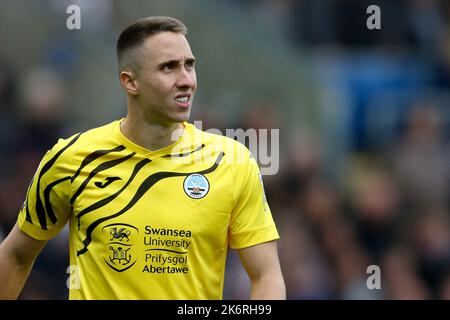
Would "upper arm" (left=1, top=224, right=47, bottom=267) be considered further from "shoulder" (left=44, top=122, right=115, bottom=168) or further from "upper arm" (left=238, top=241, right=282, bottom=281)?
"upper arm" (left=238, top=241, right=282, bottom=281)

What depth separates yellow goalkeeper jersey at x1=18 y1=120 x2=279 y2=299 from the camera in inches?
235

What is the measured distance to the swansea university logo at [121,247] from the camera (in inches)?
235

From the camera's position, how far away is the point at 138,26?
246 inches

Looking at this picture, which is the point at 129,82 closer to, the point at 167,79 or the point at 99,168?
Answer: the point at 167,79

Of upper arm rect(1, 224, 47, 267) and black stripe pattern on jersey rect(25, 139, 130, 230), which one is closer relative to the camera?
black stripe pattern on jersey rect(25, 139, 130, 230)

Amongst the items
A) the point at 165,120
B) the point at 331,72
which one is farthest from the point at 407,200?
the point at 165,120

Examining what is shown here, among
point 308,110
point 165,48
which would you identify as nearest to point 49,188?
point 165,48

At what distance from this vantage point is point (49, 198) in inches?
243

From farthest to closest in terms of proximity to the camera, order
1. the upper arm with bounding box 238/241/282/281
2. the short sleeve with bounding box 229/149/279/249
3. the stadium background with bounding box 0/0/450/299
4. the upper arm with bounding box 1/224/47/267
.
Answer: the stadium background with bounding box 0/0/450/299 < the upper arm with bounding box 1/224/47/267 < the short sleeve with bounding box 229/149/279/249 < the upper arm with bounding box 238/241/282/281

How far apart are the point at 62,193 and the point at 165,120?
69 centimetres

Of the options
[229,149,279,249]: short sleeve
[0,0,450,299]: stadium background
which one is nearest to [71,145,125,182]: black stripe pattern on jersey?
[229,149,279,249]: short sleeve

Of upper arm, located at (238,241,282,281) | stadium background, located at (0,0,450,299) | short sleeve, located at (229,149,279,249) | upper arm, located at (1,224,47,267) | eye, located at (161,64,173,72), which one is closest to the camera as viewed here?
upper arm, located at (238,241,282,281)

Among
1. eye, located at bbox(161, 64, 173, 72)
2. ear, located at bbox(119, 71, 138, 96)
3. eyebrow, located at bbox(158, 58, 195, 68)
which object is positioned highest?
eyebrow, located at bbox(158, 58, 195, 68)

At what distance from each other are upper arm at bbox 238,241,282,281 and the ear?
1084 millimetres
